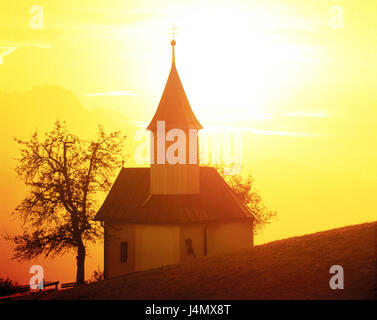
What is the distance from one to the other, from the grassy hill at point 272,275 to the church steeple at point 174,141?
9.68 metres

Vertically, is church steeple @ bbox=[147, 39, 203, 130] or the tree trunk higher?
church steeple @ bbox=[147, 39, 203, 130]

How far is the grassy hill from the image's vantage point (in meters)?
25.8

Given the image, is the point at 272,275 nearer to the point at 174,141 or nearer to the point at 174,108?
the point at 174,141

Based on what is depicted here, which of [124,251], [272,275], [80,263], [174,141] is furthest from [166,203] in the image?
[272,275]

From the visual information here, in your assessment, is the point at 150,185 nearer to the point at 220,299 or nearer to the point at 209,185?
the point at 209,185

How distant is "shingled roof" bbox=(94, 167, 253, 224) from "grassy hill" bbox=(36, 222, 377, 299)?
25.0ft

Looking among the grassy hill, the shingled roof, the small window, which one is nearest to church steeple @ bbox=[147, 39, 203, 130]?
the shingled roof

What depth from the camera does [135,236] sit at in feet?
148

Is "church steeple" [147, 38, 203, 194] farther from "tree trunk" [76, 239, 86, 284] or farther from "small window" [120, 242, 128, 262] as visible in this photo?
"tree trunk" [76, 239, 86, 284]

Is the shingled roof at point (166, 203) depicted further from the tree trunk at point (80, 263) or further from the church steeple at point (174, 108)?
the church steeple at point (174, 108)

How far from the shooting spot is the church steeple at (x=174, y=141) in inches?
1758

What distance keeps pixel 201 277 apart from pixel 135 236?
1527 centimetres

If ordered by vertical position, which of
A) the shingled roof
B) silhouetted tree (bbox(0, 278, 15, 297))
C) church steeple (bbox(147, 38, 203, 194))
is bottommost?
silhouetted tree (bbox(0, 278, 15, 297))
